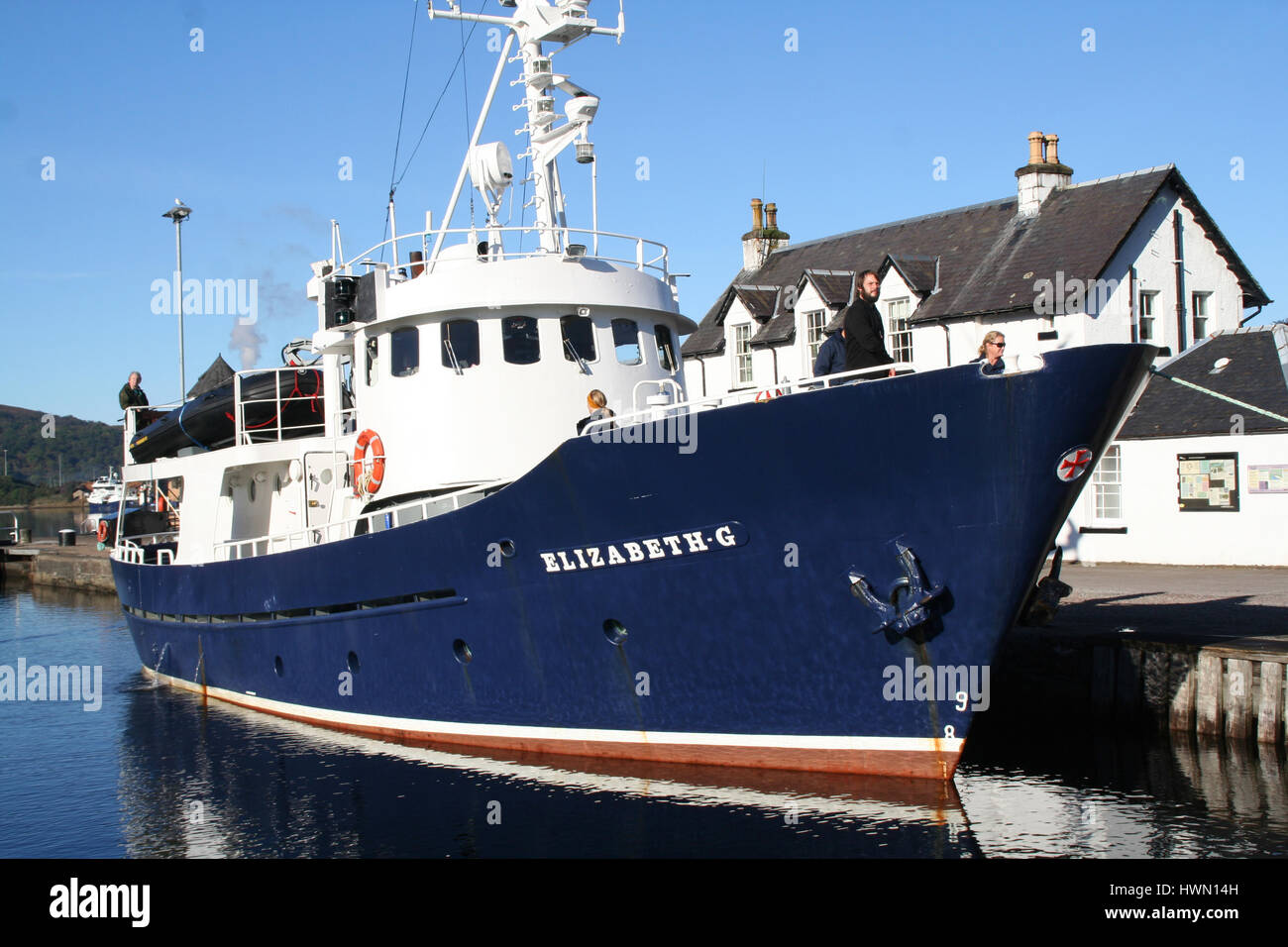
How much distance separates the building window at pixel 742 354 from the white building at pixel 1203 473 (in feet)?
30.2

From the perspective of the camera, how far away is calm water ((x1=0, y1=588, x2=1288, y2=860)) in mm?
9484

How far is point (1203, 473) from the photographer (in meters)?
21.9

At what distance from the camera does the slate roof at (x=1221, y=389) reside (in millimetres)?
21422

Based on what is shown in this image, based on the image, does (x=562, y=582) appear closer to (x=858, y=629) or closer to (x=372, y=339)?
(x=858, y=629)

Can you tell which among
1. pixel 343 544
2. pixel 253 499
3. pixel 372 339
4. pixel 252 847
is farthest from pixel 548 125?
pixel 252 847

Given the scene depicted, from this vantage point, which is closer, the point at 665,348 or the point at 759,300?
the point at 665,348

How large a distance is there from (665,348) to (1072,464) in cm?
605

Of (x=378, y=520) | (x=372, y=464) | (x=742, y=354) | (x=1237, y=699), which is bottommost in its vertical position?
(x=1237, y=699)

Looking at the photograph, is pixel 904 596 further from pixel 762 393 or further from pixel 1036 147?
pixel 1036 147

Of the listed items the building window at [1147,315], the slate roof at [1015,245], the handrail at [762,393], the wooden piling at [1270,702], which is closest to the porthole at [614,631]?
the handrail at [762,393]

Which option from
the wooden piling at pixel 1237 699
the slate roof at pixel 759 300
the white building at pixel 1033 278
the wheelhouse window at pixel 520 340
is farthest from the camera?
the slate roof at pixel 759 300

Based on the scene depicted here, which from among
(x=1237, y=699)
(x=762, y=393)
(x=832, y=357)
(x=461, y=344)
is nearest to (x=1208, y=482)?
(x=1237, y=699)

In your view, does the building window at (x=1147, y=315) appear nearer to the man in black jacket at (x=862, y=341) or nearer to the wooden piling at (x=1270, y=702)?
the wooden piling at (x=1270, y=702)

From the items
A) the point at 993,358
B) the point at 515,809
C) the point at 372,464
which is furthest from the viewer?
the point at 372,464
